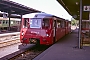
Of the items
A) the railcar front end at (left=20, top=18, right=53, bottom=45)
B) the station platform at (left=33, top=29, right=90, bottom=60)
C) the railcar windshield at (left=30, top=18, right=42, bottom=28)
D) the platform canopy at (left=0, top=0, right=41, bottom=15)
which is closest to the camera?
the station platform at (left=33, top=29, right=90, bottom=60)

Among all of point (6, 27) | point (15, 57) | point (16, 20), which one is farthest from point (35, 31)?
point (16, 20)

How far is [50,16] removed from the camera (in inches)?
428

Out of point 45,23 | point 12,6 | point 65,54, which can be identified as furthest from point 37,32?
point 12,6

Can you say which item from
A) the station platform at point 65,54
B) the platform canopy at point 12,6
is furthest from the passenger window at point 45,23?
the platform canopy at point 12,6

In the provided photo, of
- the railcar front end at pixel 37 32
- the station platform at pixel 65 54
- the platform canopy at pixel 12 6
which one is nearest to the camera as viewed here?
the station platform at pixel 65 54

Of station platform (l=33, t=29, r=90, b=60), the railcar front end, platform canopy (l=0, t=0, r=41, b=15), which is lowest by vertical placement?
station platform (l=33, t=29, r=90, b=60)

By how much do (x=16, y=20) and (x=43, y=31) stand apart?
3682cm

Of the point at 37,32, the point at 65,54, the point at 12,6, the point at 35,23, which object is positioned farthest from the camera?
the point at 12,6

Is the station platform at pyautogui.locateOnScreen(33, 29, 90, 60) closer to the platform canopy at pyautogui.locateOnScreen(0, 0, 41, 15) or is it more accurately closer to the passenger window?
the passenger window

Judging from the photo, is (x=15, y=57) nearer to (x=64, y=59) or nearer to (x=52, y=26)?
(x=64, y=59)

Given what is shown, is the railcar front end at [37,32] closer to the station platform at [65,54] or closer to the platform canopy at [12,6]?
the station platform at [65,54]

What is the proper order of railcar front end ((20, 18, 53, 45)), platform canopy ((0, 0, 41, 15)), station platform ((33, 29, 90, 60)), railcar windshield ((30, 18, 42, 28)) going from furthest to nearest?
1. platform canopy ((0, 0, 41, 15))
2. railcar windshield ((30, 18, 42, 28))
3. railcar front end ((20, 18, 53, 45))
4. station platform ((33, 29, 90, 60))

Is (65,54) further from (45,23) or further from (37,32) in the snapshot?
(45,23)

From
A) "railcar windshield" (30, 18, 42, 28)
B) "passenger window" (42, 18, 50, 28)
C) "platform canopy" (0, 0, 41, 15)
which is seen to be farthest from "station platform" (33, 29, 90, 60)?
"platform canopy" (0, 0, 41, 15)
